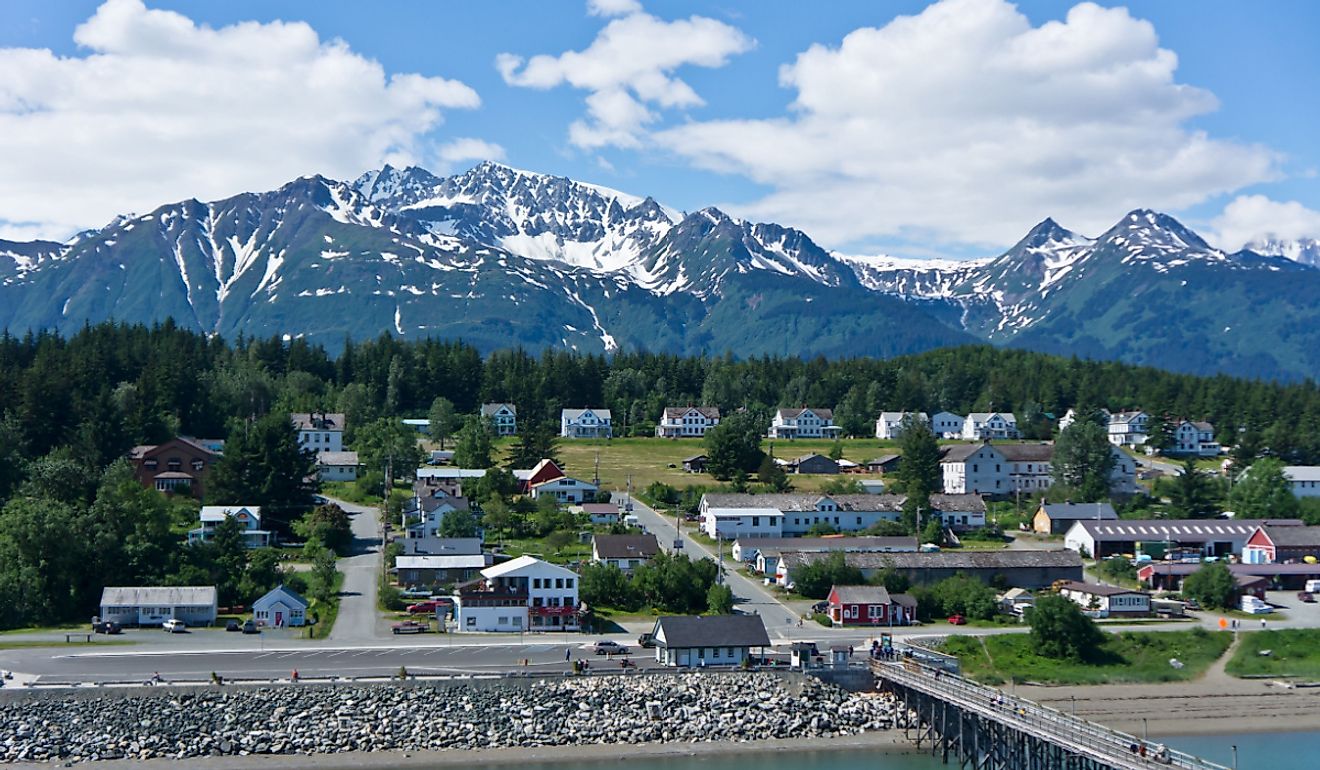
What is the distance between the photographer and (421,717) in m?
39.3

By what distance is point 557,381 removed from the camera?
398ft

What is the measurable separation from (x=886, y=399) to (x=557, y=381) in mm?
30705

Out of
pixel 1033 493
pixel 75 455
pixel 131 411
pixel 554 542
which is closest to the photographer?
pixel 554 542

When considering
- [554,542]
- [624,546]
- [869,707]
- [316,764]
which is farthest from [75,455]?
[869,707]

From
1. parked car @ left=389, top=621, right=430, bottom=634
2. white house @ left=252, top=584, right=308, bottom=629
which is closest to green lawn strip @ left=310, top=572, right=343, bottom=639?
white house @ left=252, top=584, right=308, bottom=629

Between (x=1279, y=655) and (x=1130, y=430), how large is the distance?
219 ft

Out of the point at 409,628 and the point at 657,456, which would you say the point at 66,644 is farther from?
the point at 657,456

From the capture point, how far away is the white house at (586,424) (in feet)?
374

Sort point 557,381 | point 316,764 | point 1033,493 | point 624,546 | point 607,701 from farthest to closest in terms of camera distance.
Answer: point 557,381 < point 1033,493 < point 624,546 < point 607,701 < point 316,764

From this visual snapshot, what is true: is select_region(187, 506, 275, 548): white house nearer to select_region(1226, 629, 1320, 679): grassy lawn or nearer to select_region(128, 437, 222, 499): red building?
select_region(128, 437, 222, 499): red building

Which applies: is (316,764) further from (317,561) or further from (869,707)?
(317,561)

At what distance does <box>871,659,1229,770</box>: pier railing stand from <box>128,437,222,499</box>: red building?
4593 cm

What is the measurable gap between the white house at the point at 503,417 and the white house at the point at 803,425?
2284 cm

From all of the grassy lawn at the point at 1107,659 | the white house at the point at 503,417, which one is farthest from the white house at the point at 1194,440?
the grassy lawn at the point at 1107,659
